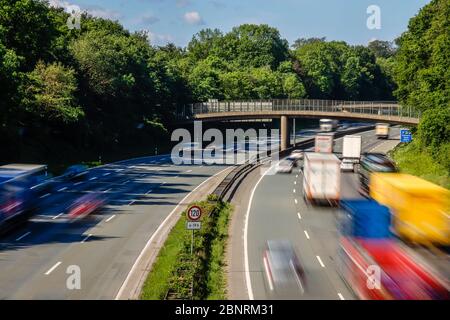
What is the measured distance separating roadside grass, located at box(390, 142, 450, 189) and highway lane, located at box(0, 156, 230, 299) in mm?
25717

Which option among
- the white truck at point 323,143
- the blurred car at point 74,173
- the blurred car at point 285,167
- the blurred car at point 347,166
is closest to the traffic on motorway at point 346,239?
the blurred car at point 285,167

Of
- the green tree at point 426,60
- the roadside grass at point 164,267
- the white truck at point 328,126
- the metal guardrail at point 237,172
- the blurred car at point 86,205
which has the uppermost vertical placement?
the green tree at point 426,60

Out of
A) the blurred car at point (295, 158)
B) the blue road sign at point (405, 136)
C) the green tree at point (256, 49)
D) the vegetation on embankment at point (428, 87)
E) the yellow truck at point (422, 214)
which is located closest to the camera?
the yellow truck at point (422, 214)

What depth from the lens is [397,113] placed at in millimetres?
88250

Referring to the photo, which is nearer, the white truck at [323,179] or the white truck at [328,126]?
the white truck at [323,179]

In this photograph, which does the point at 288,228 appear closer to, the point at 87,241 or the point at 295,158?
the point at 87,241

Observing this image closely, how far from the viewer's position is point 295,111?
96062 millimetres

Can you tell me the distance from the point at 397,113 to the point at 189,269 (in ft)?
226

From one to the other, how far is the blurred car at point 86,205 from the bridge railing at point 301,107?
5206 centimetres

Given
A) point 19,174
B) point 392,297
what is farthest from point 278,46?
point 392,297

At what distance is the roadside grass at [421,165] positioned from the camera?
61.3m

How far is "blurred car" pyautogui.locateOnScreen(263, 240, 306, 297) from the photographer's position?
84.6ft

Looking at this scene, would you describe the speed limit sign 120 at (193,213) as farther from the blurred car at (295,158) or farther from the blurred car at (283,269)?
the blurred car at (295,158)

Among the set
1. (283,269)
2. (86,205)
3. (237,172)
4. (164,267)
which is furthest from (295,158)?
(164,267)
